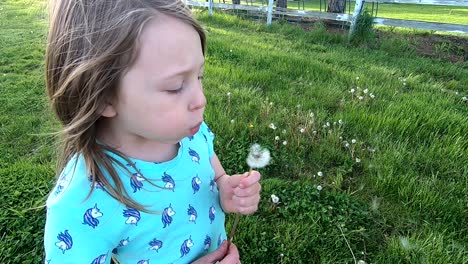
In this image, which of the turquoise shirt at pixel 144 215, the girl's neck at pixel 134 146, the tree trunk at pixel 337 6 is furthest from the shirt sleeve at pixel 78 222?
the tree trunk at pixel 337 6

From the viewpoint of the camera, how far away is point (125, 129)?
4.21 ft

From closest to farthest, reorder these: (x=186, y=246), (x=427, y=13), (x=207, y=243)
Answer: (x=186, y=246), (x=207, y=243), (x=427, y=13)

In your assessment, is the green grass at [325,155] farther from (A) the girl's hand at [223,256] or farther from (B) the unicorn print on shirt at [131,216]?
(A) the girl's hand at [223,256]

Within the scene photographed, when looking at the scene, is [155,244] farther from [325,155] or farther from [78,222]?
[325,155]

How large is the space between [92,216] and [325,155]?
225cm

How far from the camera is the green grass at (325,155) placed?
2.35m

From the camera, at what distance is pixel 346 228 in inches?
95.7

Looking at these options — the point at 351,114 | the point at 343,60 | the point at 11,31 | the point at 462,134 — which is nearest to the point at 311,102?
the point at 351,114

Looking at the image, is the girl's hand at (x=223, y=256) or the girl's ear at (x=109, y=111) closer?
the girl's ear at (x=109, y=111)

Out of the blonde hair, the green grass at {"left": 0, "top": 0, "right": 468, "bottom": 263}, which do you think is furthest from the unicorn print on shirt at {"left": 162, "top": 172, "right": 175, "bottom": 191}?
the green grass at {"left": 0, "top": 0, "right": 468, "bottom": 263}

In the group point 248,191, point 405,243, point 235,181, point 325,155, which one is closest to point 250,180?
point 248,191

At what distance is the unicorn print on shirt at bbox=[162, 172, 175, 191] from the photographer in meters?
1.34

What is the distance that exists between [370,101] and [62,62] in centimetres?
335

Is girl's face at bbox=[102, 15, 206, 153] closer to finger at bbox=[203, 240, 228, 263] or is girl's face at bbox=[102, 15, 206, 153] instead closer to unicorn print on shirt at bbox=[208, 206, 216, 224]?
unicorn print on shirt at bbox=[208, 206, 216, 224]
